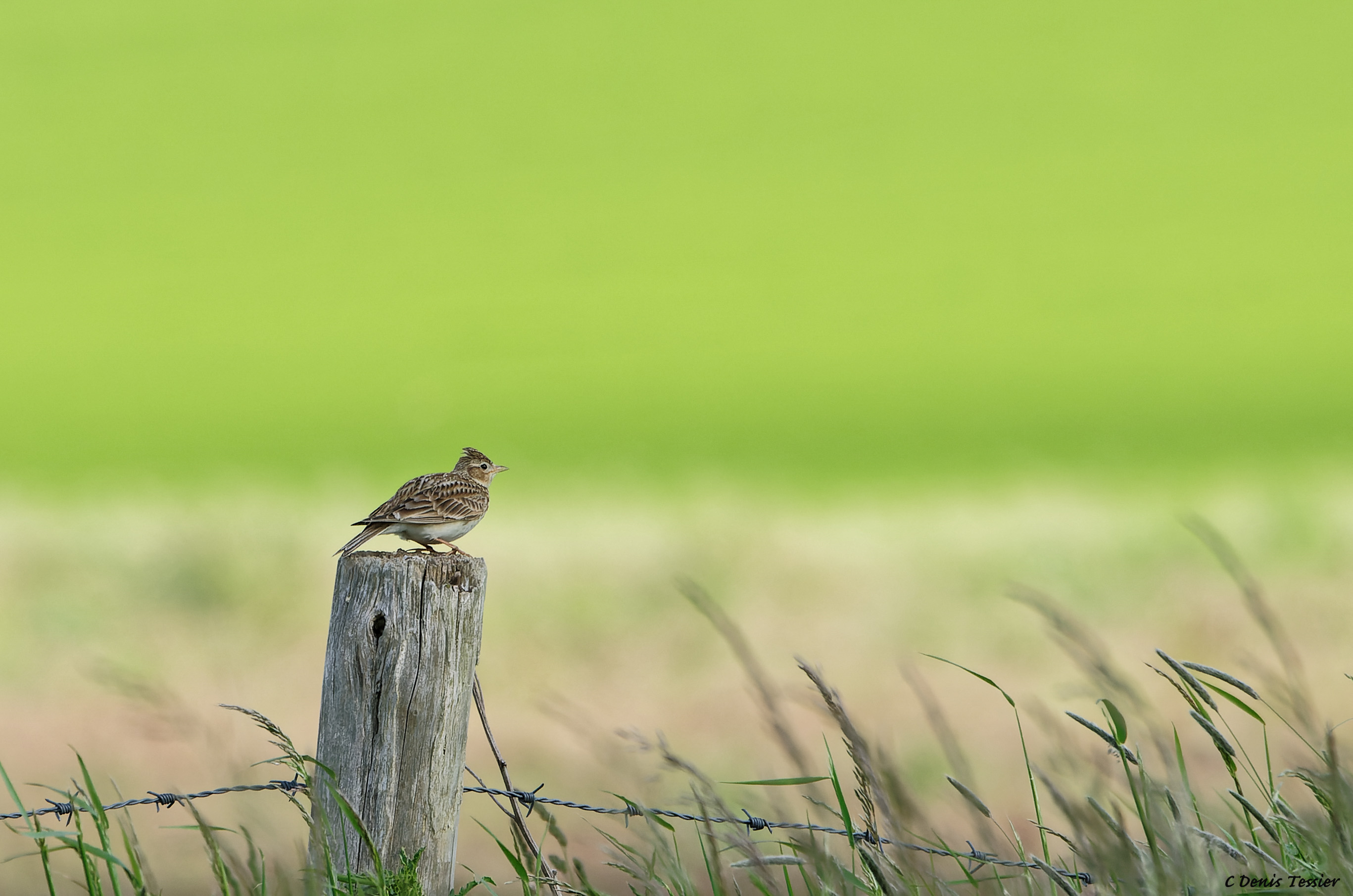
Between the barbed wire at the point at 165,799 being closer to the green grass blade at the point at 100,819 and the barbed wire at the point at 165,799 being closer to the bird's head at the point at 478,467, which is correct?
the green grass blade at the point at 100,819

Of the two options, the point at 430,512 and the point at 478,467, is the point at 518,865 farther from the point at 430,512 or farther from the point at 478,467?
the point at 478,467

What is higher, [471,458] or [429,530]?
[471,458]

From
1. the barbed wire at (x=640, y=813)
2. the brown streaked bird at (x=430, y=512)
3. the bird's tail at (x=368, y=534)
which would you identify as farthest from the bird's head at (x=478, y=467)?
the barbed wire at (x=640, y=813)

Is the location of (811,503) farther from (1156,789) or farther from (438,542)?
(1156,789)

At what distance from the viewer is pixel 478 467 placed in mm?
5000

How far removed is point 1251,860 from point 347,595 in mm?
2168

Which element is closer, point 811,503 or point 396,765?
point 396,765

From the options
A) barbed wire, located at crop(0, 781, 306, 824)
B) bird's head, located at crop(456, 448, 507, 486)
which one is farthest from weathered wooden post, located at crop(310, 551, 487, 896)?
bird's head, located at crop(456, 448, 507, 486)

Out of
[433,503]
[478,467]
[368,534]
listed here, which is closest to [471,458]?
[478,467]

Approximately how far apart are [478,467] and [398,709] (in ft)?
6.93

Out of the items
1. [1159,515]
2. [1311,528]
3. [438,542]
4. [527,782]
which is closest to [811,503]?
[1159,515]

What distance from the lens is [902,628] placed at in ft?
37.3

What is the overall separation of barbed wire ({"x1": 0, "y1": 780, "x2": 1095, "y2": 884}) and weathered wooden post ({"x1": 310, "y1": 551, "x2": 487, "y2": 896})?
0.16 metres

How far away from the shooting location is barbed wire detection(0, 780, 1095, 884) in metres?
2.32
